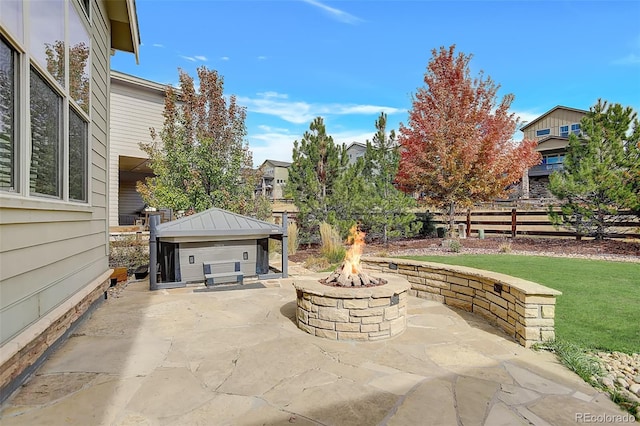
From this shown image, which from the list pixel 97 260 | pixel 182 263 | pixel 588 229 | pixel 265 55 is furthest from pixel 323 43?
pixel 588 229

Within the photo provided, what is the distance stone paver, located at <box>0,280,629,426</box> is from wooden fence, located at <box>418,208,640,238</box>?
9.03 m

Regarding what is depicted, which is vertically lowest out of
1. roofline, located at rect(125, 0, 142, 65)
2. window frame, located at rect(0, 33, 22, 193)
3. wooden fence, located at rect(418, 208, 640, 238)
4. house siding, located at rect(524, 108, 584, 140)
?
wooden fence, located at rect(418, 208, 640, 238)

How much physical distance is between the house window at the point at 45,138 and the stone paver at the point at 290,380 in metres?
1.53

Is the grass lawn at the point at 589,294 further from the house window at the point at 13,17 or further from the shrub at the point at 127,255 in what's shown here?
the shrub at the point at 127,255

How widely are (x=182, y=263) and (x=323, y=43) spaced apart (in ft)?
28.2

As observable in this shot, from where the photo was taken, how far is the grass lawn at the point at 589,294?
3.37 metres

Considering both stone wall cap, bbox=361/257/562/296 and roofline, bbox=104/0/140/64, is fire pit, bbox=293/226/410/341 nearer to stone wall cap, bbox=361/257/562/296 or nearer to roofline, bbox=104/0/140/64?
stone wall cap, bbox=361/257/562/296

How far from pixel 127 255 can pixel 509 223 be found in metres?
12.7

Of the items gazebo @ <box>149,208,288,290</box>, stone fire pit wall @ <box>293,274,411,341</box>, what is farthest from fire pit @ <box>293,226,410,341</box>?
gazebo @ <box>149,208,288,290</box>

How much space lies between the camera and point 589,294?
479cm

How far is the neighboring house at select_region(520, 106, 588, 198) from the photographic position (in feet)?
78.3

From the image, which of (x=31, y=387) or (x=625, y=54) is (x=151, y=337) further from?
(x=625, y=54)

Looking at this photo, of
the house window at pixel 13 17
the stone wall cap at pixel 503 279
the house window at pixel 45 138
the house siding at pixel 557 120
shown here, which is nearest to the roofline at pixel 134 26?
the house window at pixel 45 138

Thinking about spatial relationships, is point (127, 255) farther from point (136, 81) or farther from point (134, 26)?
point (136, 81)
